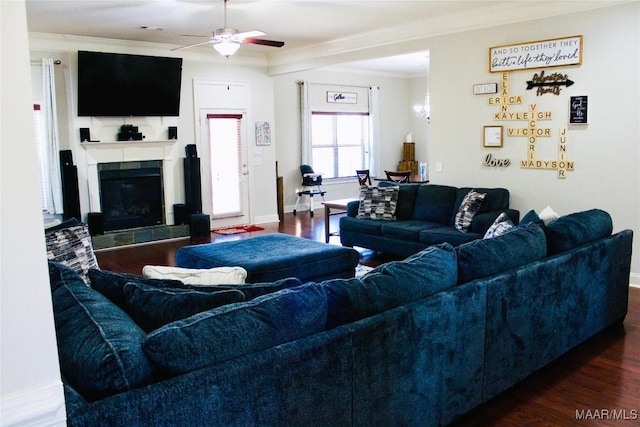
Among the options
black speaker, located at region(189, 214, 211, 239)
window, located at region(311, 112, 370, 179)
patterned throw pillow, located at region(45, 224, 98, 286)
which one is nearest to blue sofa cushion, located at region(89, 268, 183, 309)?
patterned throw pillow, located at region(45, 224, 98, 286)

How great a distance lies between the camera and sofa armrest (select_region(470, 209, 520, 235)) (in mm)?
5625

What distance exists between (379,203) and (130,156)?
11.8 feet

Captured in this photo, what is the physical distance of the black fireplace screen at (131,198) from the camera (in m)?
7.70

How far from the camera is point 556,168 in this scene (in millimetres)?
5758

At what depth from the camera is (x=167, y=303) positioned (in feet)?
6.79

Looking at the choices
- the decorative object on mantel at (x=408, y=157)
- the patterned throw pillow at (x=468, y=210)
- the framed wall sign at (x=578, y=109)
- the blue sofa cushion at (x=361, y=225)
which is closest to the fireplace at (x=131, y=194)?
the blue sofa cushion at (x=361, y=225)

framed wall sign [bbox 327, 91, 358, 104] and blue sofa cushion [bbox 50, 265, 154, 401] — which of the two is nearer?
blue sofa cushion [bbox 50, 265, 154, 401]

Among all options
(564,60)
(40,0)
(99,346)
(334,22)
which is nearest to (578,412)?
(99,346)

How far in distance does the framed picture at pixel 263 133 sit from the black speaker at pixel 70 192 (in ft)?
10.0

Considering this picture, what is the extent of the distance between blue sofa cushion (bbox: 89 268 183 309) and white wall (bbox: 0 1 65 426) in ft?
2.90

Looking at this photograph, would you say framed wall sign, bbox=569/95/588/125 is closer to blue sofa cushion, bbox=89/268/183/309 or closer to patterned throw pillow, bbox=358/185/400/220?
patterned throw pillow, bbox=358/185/400/220

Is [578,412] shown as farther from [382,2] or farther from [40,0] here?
[40,0]

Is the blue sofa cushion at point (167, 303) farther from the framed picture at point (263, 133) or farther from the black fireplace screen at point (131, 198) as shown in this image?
the framed picture at point (263, 133)

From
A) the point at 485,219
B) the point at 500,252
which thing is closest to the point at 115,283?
the point at 500,252
